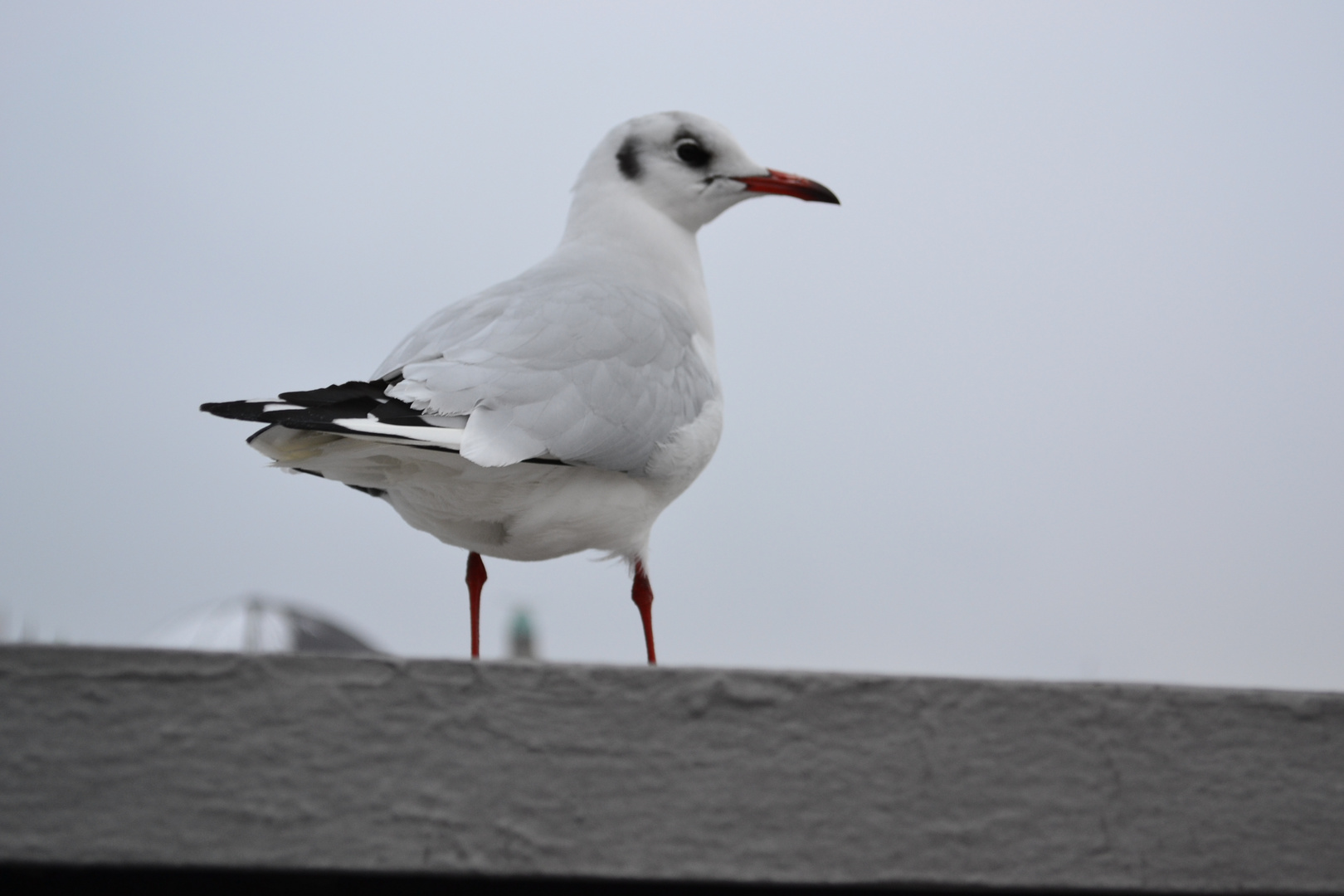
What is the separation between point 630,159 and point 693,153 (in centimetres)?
16

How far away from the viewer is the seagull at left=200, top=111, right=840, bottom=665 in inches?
65.4

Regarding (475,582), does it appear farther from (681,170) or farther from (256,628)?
(256,628)

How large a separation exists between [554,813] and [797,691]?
0.28 metres

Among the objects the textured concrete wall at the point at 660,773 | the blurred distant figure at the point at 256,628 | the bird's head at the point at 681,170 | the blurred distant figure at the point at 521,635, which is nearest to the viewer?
the textured concrete wall at the point at 660,773

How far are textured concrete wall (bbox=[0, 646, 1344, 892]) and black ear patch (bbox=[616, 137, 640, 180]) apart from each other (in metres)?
1.92

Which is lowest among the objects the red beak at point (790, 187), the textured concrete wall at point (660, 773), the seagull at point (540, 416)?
the textured concrete wall at point (660, 773)

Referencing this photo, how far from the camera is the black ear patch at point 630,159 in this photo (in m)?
2.86

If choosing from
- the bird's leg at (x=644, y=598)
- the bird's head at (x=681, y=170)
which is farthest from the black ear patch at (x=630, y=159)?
the bird's leg at (x=644, y=598)

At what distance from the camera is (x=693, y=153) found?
9.37 feet

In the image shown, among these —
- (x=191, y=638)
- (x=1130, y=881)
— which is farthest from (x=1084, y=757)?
(x=191, y=638)

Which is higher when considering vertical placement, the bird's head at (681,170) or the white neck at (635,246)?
the bird's head at (681,170)

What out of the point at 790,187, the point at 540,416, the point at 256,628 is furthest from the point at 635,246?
the point at 256,628

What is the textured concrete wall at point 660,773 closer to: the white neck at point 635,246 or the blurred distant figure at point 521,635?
the white neck at point 635,246

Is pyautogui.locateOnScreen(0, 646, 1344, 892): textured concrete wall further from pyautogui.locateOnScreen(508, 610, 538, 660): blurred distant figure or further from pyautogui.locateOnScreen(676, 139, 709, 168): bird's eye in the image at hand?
pyautogui.locateOnScreen(508, 610, 538, 660): blurred distant figure
